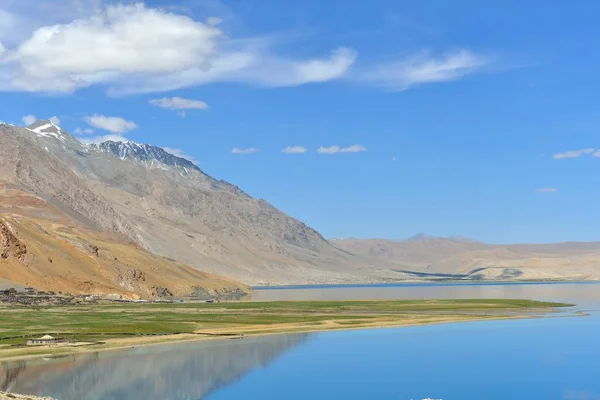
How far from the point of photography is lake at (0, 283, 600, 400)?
5021 cm

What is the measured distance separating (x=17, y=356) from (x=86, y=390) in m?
15.5

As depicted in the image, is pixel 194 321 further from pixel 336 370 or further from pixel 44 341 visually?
pixel 336 370

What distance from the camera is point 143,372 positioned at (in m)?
58.3

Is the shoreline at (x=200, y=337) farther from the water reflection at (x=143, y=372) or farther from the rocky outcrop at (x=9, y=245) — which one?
the rocky outcrop at (x=9, y=245)

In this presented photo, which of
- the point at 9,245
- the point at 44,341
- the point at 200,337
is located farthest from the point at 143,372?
the point at 9,245

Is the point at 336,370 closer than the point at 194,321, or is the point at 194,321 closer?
the point at 336,370

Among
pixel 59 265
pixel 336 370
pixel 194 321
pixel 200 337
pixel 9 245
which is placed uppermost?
pixel 9 245

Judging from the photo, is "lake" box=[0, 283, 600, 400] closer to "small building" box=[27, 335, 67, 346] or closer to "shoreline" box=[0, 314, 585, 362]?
"shoreline" box=[0, 314, 585, 362]

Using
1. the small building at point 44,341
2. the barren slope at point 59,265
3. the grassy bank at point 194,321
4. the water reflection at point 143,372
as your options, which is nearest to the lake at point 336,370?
the water reflection at point 143,372

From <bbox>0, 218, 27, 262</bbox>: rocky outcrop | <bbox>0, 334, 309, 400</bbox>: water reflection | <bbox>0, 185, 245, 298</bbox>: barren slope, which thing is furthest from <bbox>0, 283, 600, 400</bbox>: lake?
<bbox>0, 218, 27, 262</bbox>: rocky outcrop

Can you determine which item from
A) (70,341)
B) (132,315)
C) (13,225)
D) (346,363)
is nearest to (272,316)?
(132,315)

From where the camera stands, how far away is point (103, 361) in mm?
63344

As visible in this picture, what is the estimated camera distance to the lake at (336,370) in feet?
165

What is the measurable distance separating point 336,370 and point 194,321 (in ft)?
152
